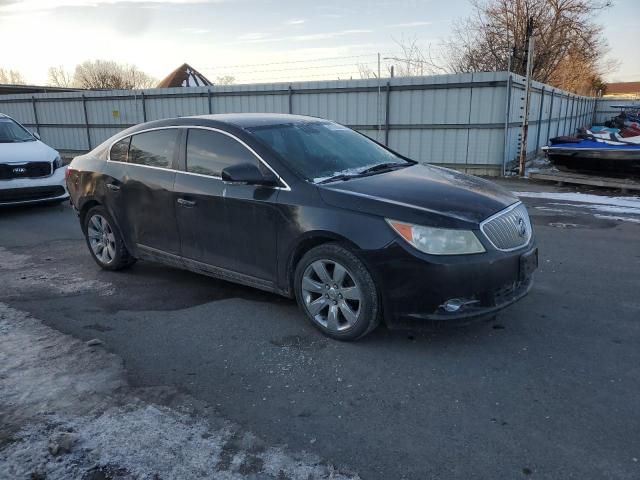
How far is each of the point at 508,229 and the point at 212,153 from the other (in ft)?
8.23

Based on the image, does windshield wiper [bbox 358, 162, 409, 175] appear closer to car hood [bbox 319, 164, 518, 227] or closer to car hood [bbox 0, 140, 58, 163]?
car hood [bbox 319, 164, 518, 227]

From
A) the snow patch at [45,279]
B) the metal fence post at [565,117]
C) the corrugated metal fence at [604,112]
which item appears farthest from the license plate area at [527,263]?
the corrugated metal fence at [604,112]

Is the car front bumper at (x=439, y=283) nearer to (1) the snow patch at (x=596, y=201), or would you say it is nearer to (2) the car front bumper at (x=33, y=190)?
(1) the snow patch at (x=596, y=201)

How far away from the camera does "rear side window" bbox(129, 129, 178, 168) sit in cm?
482

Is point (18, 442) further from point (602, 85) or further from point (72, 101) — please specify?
point (602, 85)

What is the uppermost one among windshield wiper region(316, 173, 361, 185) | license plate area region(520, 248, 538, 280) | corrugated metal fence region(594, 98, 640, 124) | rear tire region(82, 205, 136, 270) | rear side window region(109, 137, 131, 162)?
corrugated metal fence region(594, 98, 640, 124)

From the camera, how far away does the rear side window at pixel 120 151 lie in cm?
528

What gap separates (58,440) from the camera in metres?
2.66

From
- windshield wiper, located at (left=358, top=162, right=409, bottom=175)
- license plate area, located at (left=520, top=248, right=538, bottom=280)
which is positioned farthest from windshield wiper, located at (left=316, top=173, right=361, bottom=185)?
license plate area, located at (left=520, top=248, right=538, bottom=280)

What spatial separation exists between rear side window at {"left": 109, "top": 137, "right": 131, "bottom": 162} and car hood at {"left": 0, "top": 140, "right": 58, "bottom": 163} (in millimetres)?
4361

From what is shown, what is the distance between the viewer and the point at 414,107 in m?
14.2

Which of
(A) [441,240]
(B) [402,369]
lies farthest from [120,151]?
(B) [402,369]

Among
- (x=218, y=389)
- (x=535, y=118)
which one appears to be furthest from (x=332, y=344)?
(x=535, y=118)

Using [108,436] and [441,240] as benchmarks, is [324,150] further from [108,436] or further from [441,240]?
[108,436]
